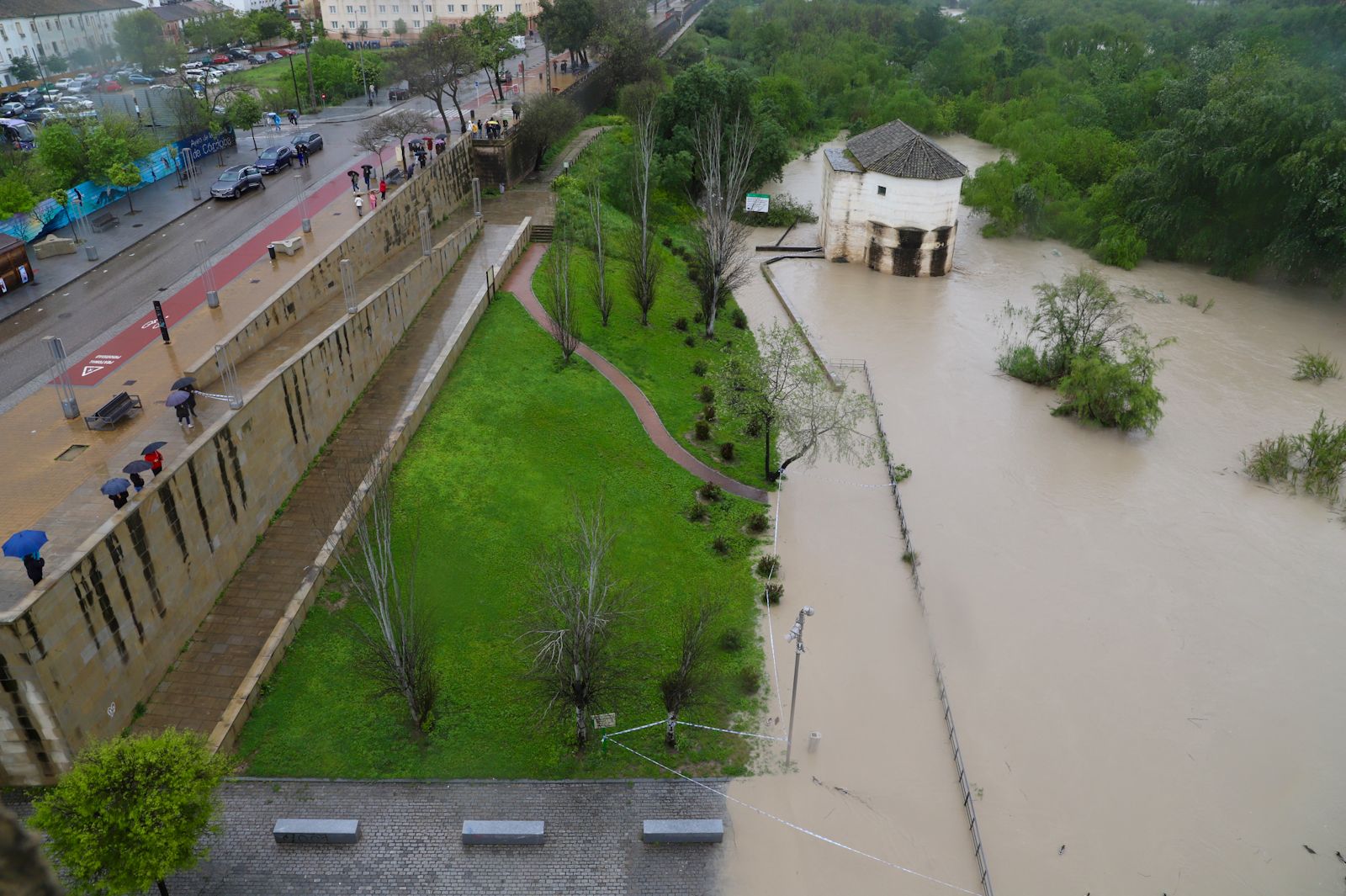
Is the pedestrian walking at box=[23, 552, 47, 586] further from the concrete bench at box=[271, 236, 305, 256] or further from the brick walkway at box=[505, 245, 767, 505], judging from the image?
the concrete bench at box=[271, 236, 305, 256]

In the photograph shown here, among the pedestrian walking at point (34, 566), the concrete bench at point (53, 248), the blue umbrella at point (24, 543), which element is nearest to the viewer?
the blue umbrella at point (24, 543)

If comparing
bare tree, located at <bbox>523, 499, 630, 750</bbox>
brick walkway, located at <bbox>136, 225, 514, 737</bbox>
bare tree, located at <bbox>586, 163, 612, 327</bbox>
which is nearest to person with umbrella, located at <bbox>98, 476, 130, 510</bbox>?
brick walkway, located at <bbox>136, 225, 514, 737</bbox>

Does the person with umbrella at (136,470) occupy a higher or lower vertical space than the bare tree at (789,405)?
higher

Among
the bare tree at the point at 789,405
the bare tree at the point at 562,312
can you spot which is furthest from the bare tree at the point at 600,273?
the bare tree at the point at 789,405

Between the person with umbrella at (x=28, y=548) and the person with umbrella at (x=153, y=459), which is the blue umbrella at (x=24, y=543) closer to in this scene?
the person with umbrella at (x=28, y=548)

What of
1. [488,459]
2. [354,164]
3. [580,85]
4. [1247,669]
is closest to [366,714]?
[488,459]

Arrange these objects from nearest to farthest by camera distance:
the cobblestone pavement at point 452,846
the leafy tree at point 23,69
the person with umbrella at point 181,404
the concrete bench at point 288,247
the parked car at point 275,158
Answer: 1. the cobblestone pavement at point 452,846
2. the person with umbrella at point 181,404
3. the concrete bench at point 288,247
4. the parked car at point 275,158
5. the leafy tree at point 23,69

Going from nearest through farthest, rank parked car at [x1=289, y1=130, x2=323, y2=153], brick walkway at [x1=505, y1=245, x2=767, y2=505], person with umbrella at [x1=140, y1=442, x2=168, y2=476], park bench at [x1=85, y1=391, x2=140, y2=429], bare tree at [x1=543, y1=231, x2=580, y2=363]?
person with umbrella at [x1=140, y1=442, x2=168, y2=476] < park bench at [x1=85, y1=391, x2=140, y2=429] < brick walkway at [x1=505, y1=245, x2=767, y2=505] < bare tree at [x1=543, y1=231, x2=580, y2=363] < parked car at [x1=289, y1=130, x2=323, y2=153]

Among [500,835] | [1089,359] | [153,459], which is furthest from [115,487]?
[1089,359]
